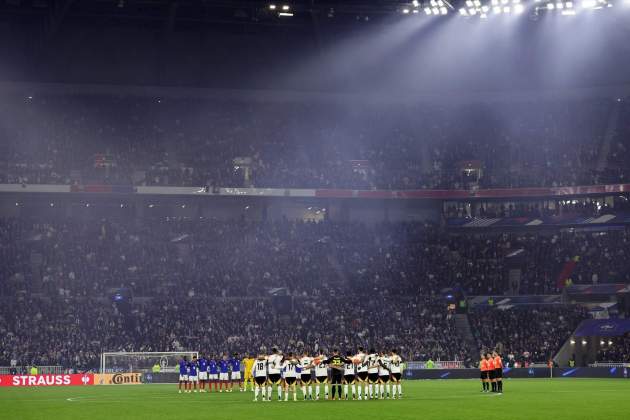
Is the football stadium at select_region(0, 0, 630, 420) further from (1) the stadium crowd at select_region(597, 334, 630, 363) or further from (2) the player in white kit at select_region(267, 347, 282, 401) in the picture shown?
(2) the player in white kit at select_region(267, 347, 282, 401)

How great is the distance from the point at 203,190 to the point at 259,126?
11359 millimetres

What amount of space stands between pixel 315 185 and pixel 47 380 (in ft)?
114

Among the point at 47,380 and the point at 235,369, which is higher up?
the point at 235,369

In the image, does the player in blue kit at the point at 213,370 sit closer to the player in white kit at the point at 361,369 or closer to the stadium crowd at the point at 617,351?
the player in white kit at the point at 361,369

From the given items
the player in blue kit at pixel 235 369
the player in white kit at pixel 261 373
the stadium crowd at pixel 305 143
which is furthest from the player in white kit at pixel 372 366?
the stadium crowd at pixel 305 143

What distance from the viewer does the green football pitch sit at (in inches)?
1286

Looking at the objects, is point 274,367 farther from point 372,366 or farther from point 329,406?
point 329,406

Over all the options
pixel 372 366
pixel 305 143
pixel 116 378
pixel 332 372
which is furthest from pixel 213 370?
pixel 305 143

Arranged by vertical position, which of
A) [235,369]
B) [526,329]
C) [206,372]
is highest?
[526,329]

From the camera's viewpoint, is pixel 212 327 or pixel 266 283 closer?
pixel 212 327

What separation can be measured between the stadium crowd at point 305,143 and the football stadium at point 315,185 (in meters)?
0.21

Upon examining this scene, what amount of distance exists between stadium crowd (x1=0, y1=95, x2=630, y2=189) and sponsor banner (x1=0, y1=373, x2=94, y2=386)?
953 inches

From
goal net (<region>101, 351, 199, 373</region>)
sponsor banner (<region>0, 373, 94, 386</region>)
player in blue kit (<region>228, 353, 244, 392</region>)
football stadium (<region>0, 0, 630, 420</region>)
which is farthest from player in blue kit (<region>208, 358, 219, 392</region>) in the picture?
sponsor banner (<region>0, 373, 94, 386</region>)

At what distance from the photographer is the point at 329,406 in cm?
3700
